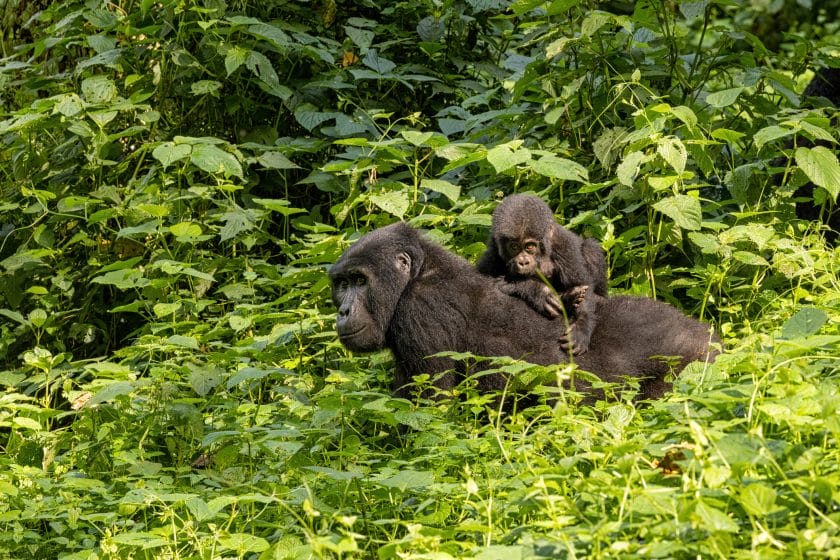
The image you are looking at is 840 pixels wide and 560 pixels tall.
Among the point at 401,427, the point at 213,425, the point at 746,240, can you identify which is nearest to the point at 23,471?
the point at 213,425

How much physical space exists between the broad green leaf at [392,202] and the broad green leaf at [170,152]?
1018 mm

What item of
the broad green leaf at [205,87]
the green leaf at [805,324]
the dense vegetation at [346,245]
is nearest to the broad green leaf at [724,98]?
the dense vegetation at [346,245]

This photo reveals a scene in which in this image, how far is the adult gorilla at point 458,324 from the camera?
417cm

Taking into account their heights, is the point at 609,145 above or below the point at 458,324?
above

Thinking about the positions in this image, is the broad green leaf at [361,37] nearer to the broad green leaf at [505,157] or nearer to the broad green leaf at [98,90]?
the broad green leaf at [98,90]

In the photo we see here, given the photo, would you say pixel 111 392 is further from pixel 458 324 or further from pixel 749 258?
pixel 749 258

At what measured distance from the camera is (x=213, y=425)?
4297mm

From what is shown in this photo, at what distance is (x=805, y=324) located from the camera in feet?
9.16

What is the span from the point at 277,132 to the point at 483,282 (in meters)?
2.57

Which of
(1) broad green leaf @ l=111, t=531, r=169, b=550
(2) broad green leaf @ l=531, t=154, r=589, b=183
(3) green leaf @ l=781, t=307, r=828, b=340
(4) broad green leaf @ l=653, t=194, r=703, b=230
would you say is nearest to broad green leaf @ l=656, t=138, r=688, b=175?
(4) broad green leaf @ l=653, t=194, r=703, b=230

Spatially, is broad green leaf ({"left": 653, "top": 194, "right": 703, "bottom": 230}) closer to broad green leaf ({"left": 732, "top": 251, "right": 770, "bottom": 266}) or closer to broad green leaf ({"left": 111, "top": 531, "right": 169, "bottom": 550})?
broad green leaf ({"left": 732, "top": 251, "right": 770, "bottom": 266})

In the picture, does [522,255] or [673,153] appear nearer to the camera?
[522,255]

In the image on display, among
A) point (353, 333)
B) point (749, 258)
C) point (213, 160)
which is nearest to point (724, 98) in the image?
point (749, 258)

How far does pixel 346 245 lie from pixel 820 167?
2054 mm
